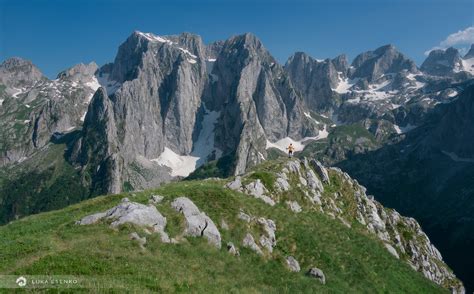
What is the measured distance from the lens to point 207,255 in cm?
3766

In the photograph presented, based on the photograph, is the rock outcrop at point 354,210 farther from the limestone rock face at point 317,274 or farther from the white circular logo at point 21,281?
the white circular logo at point 21,281

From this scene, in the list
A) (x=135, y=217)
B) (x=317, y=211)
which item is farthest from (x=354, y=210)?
(x=135, y=217)

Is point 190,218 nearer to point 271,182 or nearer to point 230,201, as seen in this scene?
point 230,201

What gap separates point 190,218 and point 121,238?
8980 millimetres

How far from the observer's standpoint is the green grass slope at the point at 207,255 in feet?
95.6

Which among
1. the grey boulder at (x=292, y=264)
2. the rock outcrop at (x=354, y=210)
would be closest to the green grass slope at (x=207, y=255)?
the grey boulder at (x=292, y=264)

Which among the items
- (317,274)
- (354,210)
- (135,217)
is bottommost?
(317,274)

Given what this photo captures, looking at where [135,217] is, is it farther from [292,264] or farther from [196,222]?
[292,264]

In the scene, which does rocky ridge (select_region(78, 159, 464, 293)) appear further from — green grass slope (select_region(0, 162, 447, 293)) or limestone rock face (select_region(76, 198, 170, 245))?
green grass slope (select_region(0, 162, 447, 293))

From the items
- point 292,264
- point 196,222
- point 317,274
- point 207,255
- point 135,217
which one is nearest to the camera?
point 207,255

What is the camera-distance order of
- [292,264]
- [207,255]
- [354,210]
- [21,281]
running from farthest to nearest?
[354,210]
[292,264]
[207,255]
[21,281]

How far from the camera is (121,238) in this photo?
34406 millimetres

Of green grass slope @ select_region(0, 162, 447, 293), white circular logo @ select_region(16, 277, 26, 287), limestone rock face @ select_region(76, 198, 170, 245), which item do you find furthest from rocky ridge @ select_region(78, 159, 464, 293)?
white circular logo @ select_region(16, 277, 26, 287)

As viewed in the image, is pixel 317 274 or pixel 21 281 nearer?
pixel 21 281
